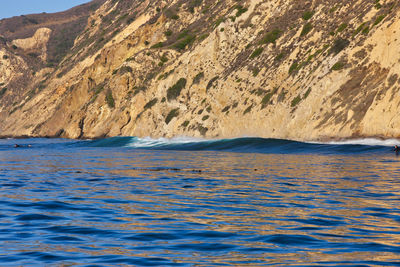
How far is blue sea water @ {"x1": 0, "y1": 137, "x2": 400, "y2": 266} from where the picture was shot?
10.3 metres

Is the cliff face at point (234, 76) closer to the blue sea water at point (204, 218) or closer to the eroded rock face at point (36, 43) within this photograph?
the blue sea water at point (204, 218)

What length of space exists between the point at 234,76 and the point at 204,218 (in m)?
56.6

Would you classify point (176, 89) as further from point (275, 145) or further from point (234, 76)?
point (275, 145)

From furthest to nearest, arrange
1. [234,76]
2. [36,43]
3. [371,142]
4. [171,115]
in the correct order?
1. [36,43]
2. [171,115]
3. [234,76]
4. [371,142]

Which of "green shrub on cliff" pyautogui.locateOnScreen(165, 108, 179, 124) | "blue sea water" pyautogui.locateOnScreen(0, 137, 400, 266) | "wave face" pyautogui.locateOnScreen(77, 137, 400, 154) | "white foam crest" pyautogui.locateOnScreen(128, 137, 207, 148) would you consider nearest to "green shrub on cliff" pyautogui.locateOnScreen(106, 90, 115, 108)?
"white foam crest" pyautogui.locateOnScreen(128, 137, 207, 148)

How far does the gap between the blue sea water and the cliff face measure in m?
25.6

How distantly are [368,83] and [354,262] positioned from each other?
43.9 metres

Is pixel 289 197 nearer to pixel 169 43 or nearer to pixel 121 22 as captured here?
pixel 169 43

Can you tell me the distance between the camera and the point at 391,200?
1716 centimetres

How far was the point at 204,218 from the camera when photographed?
14484 millimetres

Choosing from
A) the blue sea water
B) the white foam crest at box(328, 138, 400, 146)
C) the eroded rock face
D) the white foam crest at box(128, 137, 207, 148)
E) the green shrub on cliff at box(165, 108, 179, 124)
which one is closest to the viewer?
A: the blue sea water

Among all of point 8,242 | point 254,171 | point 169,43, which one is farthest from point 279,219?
point 169,43

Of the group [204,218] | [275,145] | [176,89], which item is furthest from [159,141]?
[204,218]

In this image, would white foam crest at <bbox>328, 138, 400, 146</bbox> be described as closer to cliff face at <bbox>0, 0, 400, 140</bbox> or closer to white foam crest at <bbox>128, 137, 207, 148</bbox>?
cliff face at <bbox>0, 0, 400, 140</bbox>
